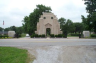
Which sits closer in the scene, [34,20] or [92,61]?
[92,61]

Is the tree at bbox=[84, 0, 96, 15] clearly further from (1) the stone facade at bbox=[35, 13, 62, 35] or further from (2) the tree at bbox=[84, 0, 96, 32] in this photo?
(1) the stone facade at bbox=[35, 13, 62, 35]

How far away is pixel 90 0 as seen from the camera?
35.9 ft

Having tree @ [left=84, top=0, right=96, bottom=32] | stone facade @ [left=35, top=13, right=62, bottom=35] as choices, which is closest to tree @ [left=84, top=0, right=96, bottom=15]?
tree @ [left=84, top=0, right=96, bottom=32]

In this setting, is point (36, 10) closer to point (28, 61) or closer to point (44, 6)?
point (44, 6)

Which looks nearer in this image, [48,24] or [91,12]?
[91,12]

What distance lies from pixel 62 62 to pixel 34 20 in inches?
1638

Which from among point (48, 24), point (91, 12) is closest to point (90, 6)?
point (91, 12)

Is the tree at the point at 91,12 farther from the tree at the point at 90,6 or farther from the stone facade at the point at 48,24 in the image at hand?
the stone facade at the point at 48,24

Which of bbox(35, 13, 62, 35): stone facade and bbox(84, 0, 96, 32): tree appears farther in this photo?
bbox(35, 13, 62, 35): stone facade

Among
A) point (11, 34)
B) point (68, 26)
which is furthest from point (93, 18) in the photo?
point (68, 26)

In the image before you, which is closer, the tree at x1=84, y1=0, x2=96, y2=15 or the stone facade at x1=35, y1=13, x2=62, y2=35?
the tree at x1=84, y1=0, x2=96, y2=15

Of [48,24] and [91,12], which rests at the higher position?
[48,24]

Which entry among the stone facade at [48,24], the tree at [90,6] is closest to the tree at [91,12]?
the tree at [90,6]

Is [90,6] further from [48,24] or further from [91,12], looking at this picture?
[48,24]
